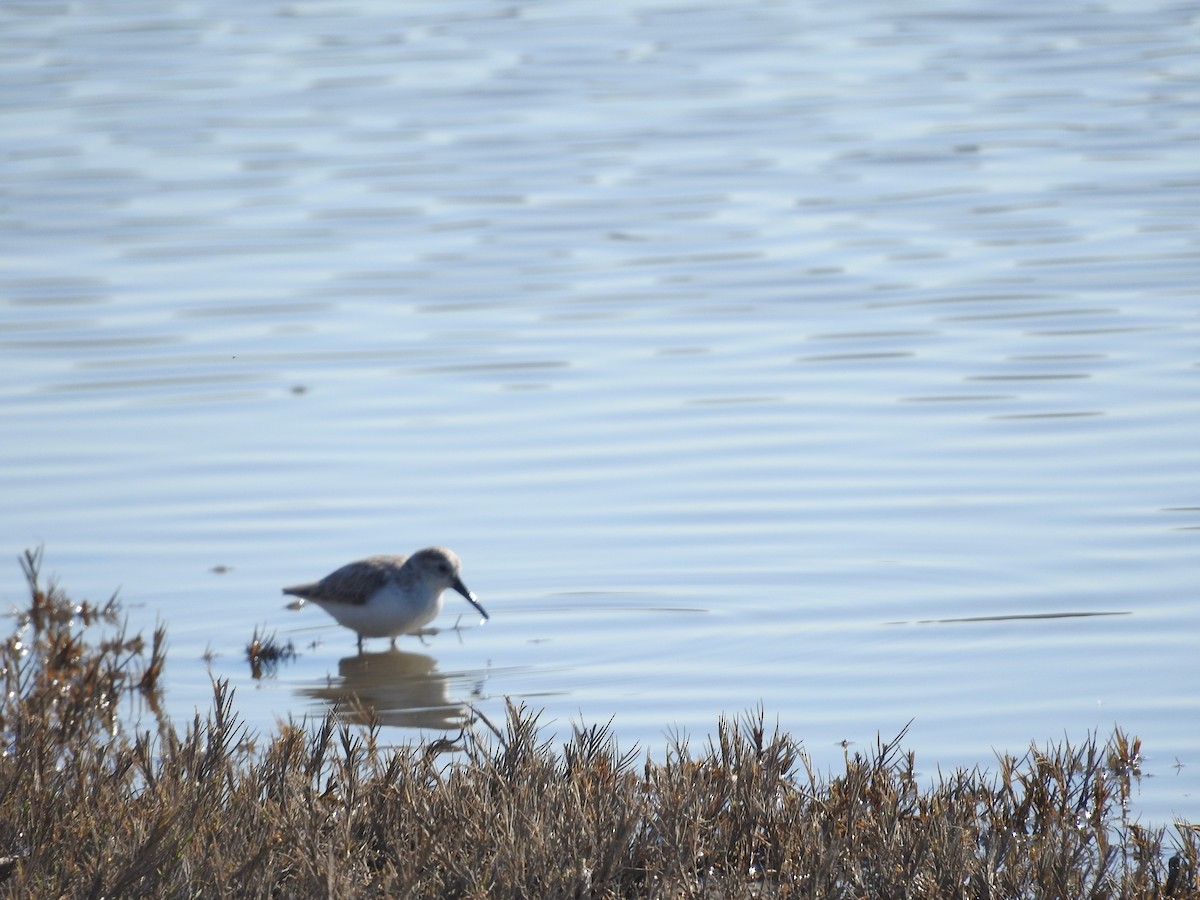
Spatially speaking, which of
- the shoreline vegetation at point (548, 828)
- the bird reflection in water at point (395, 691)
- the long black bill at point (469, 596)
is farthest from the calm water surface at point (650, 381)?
the shoreline vegetation at point (548, 828)

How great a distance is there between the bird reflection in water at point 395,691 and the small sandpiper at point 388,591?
0.18m

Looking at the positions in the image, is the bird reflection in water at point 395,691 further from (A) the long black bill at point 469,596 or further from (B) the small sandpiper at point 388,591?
(A) the long black bill at point 469,596

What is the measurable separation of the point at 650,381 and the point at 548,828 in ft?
26.1

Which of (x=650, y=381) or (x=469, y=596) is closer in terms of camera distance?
(x=469, y=596)

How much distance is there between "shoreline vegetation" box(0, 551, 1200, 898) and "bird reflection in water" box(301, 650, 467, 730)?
192 cm

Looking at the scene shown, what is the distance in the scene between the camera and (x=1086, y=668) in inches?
296

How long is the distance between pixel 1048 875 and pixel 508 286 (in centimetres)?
1133

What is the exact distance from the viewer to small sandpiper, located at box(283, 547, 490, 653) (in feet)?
28.4

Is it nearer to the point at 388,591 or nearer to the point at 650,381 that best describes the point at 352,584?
the point at 388,591

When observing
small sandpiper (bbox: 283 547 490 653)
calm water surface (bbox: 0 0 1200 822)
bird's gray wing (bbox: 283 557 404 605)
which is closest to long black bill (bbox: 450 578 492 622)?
small sandpiper (bbox: 283 547 490 653)

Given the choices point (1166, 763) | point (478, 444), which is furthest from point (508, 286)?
point (1166, 763)

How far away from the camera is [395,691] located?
320 inches

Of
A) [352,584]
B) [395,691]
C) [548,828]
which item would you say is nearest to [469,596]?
[352,584]

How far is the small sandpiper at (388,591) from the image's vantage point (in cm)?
865
